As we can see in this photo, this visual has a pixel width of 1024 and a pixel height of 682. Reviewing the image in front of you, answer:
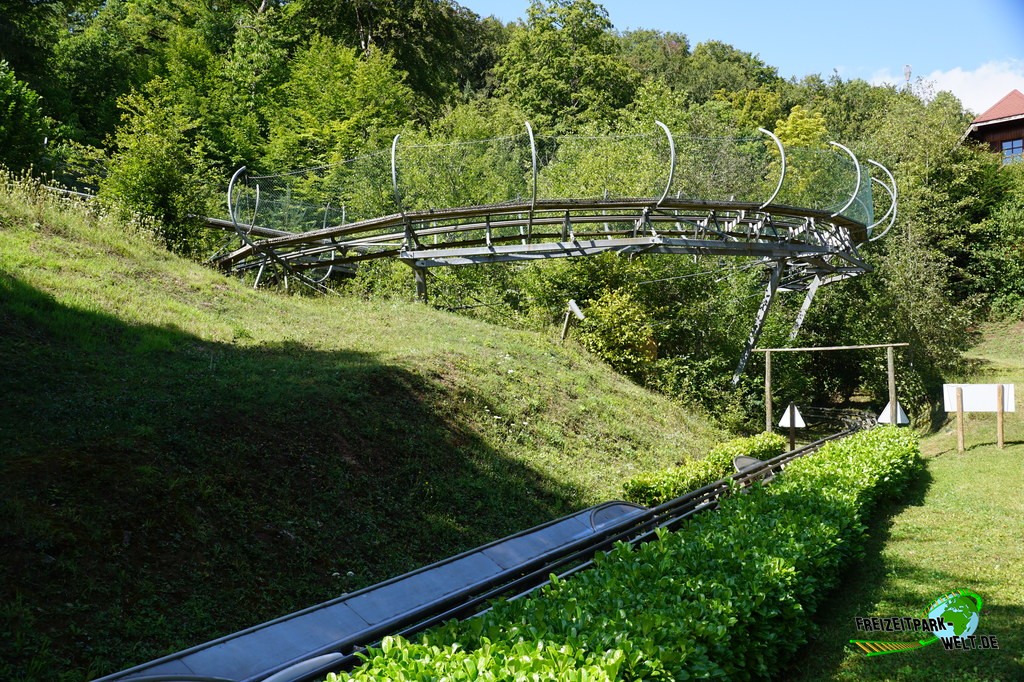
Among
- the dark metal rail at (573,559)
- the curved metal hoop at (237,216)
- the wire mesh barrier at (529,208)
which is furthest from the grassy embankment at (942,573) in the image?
the curved metal hoop at (237,216)

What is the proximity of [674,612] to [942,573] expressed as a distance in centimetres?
421

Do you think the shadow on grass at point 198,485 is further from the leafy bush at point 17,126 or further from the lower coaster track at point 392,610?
the leafy bush at point 17,126

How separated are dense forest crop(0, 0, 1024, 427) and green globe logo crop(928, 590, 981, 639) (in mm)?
12820

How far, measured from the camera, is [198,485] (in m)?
7.24

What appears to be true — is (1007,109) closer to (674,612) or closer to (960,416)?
(960,416)

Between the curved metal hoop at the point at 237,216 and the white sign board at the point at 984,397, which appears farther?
the curved metal hoop at the point at 237,216

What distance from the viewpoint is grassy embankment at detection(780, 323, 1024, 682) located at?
5168 mm

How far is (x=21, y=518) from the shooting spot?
230 inches

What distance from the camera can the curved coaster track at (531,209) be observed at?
590 inches

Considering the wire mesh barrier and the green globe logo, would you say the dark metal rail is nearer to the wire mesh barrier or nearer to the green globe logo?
the green globe logo

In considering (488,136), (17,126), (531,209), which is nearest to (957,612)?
(531,209)

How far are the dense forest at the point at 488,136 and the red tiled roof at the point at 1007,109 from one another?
1.88 metres

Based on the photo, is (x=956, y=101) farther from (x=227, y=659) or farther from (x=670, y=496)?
(x=227, y=659)

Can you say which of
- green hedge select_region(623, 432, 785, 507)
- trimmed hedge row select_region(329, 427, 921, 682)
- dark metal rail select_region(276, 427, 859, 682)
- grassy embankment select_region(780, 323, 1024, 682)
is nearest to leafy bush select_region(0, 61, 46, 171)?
green hedge select_region(623, 432, 785, 507)
